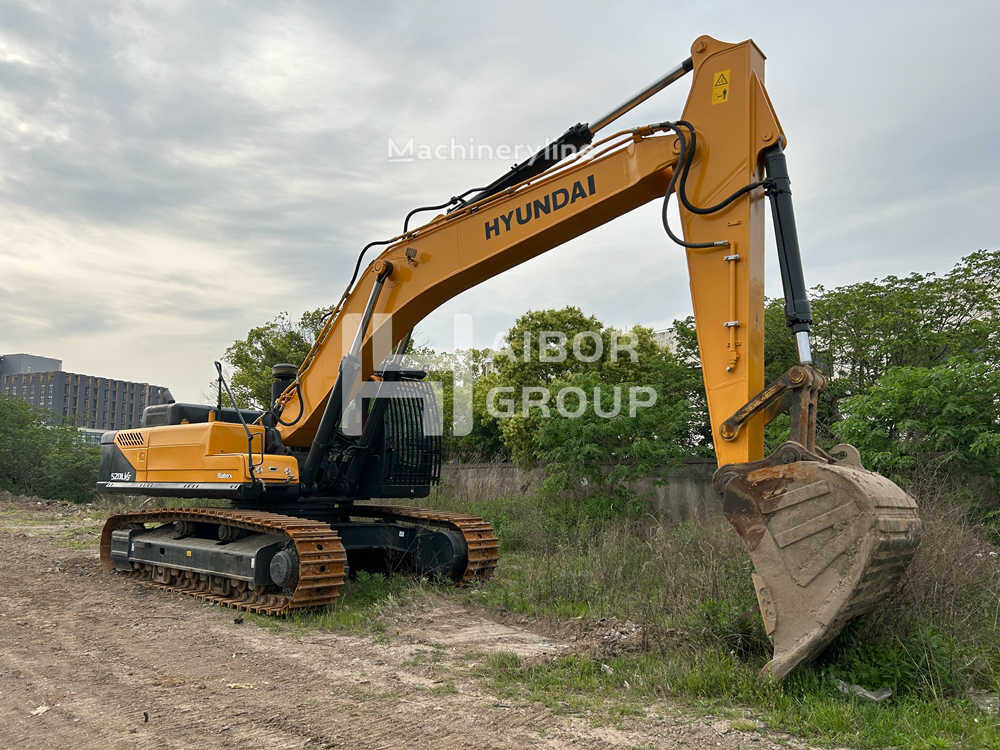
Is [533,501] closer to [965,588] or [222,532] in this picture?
[222,532]

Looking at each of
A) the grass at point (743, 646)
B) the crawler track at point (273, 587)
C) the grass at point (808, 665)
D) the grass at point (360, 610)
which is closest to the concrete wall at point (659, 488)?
the grass at point (743, 646)

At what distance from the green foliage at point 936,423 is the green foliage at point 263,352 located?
17.0 m

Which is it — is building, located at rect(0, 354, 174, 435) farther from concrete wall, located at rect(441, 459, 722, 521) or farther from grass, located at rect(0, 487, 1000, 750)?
grass, located at rect(0, 487, 1000, 750)

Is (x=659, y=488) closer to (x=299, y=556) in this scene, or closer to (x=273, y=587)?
(x=273, y=587)

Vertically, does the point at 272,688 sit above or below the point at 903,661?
below

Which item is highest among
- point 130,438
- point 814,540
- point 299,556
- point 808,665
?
point 130,438

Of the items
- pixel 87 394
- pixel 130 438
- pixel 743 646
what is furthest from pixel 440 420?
pixel 87 394

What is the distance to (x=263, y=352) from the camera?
24.3 metres

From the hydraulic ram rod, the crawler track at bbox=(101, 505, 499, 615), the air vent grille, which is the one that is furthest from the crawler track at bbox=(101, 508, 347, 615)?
the hydraulic ram rod

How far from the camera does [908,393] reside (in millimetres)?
9961

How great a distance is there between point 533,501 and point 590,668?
8.17m

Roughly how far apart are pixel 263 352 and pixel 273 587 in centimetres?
1713

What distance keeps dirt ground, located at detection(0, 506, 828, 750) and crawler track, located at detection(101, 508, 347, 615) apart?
0.32 metres

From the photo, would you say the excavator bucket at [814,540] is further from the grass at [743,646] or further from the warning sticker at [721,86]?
the warning sticker at [721,86]
